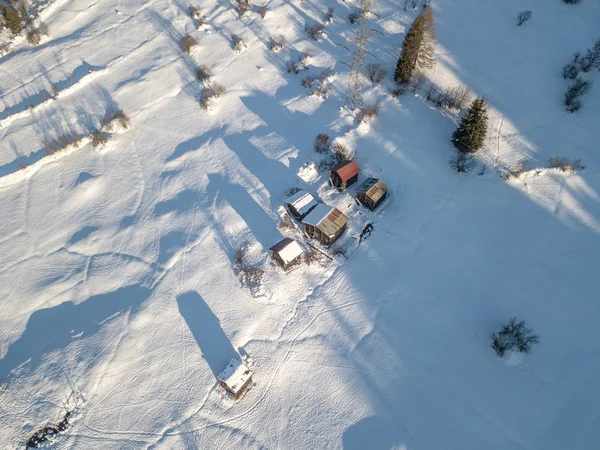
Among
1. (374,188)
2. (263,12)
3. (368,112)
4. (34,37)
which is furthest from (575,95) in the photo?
(34,37)

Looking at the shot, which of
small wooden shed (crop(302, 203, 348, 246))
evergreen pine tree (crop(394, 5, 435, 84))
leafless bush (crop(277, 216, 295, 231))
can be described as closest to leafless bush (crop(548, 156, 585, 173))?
evergreen pine tree (crop(394, 5, 435, 84))

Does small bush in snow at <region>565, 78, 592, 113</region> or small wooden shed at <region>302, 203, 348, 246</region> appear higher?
small bush in snow at <region>565, 78, 592, 113</region>

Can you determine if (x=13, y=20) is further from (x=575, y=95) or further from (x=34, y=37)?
(x=575, y=95)

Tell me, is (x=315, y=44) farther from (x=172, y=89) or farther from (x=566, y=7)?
(x=566, y=7)

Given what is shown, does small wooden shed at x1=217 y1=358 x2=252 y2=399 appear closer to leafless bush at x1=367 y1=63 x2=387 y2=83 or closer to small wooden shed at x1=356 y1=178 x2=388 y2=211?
small wooden shed at x1=356 y1=178 x2=388 y2=211

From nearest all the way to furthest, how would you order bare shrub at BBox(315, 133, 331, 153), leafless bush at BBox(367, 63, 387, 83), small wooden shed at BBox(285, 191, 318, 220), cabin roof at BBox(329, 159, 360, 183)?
small wooden shed at BBox(285, 191, 318, 220) → cabin roof at BBox(329, 159, 360, 183) → bare shrub at BBox(315, 133, 331, 153) → leafless bush at BBox(367, 63, 387, 83)

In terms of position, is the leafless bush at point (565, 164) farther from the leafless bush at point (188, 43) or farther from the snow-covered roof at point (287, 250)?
the leafless bush at point (188, 43)

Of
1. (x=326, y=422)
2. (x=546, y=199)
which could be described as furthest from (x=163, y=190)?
(x=546, y=199)
